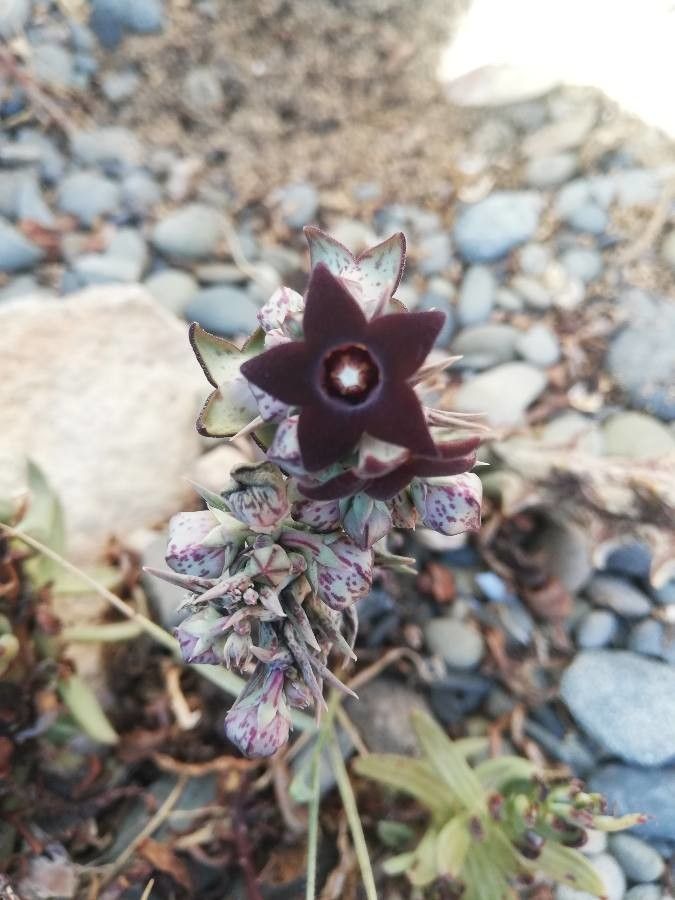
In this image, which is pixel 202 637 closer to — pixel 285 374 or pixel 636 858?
pixel 285 374

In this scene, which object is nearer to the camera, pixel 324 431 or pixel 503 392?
pixel 324 431

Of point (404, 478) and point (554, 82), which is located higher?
point (554, 82)

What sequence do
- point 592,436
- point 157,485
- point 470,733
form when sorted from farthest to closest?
point 592,436, point 157,485, point 470,733

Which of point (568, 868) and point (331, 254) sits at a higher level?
point (331, 254)

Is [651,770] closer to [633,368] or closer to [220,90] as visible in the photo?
[633,368]

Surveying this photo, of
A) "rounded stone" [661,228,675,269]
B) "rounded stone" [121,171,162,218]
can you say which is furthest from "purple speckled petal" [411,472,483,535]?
"rounded stone" [121,171,162,218]

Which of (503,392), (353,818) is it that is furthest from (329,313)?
(503,392)

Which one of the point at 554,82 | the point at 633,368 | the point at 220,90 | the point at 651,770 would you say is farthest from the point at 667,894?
the point at 220,90
